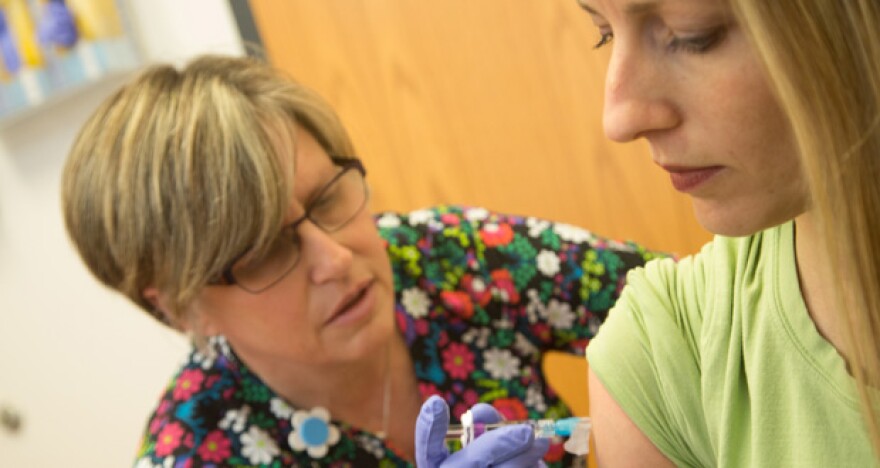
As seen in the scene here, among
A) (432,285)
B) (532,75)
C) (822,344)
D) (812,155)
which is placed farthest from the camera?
(532,75)

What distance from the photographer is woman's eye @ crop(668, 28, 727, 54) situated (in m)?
0.67

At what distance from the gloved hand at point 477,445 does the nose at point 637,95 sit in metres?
0.39

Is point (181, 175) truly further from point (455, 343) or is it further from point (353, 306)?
point (455, 343)

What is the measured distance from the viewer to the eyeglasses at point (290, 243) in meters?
1.30

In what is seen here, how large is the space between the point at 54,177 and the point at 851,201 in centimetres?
215

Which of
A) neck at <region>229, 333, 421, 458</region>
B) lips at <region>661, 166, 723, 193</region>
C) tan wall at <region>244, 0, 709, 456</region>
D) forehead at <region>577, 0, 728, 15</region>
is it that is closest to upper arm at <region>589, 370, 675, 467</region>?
lips at <region>661, 166, 723, 193</region>

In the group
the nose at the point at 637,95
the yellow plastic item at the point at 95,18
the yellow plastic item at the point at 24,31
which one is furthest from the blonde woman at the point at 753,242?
the yellow plastic item at the point at 24,31

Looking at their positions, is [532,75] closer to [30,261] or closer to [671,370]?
[671,370]

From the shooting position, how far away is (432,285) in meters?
1.50

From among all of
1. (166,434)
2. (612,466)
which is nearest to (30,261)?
(166,434)

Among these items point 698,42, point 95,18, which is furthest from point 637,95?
point 95,18

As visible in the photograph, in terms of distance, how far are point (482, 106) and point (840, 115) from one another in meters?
1.32

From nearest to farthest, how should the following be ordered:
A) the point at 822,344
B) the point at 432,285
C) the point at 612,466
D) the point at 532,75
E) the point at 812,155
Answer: the point at 812,155 → the point at 822,344 → the point at 612,466 → the point at 432,285 → the point at 532,75

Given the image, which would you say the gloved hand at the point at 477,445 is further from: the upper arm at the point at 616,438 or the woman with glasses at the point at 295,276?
the woman with glasses at the point at 295,276
